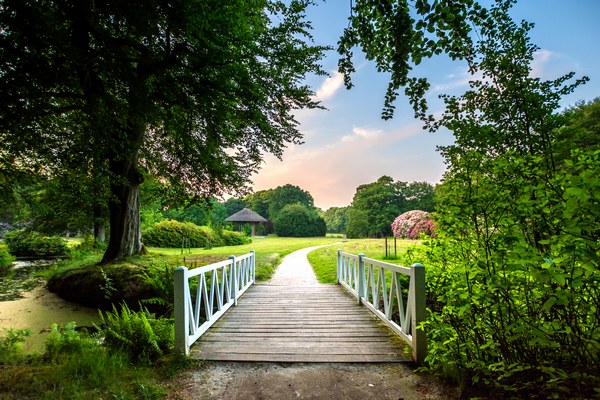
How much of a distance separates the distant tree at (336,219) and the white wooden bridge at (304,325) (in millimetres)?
71447

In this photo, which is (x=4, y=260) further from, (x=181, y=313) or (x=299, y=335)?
(x=299, y=335)

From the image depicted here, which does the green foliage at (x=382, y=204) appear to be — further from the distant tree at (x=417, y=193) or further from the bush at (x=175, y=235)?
the bush at (x=175, y=235)

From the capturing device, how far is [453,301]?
9.64 feet

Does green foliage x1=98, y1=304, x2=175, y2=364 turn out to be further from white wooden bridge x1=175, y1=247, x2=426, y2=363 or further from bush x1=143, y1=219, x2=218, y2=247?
bush x1=143, y1=219, x2=218, y2=247

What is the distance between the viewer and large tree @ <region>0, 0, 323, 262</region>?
417 centimetres

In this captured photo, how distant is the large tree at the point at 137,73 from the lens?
4.17 metres

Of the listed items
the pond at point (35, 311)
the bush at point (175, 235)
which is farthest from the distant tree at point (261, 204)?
the pond at point (35, 311)

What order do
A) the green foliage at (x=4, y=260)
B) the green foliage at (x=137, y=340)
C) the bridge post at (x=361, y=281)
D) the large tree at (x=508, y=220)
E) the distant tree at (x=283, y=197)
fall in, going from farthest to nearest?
the distant tree at (x=283, y=197) < the green foliage at (x=4, y=260) < the bridge post at (x=361, y=281) < the green foliage at (x=137, y=340) < the large tree at (x=508, y=220)

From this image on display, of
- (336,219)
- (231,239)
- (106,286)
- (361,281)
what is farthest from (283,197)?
(361,281)

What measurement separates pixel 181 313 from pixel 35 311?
767 centimetres

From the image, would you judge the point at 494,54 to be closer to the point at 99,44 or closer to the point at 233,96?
the point at 233,96

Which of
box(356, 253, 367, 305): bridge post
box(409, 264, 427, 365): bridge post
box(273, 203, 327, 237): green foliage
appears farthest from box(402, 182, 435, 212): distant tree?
box(409, 264, 427, 365): bridge post

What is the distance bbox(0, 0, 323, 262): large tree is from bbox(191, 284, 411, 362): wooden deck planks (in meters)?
4.16

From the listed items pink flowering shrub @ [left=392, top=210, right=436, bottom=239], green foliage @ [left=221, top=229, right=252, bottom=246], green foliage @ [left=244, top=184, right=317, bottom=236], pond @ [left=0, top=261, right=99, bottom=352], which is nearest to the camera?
pond @ [left=0, top=261, right=99, bottom=352]
